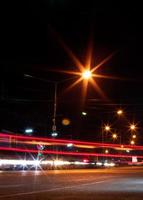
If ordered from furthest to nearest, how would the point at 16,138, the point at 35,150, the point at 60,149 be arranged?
the point at 60,149 → the point at 35,150 → the point at 16,138

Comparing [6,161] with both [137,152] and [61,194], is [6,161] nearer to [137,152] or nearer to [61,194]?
[61,194]

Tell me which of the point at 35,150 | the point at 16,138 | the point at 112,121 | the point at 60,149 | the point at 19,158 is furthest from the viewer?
the point at 112,121

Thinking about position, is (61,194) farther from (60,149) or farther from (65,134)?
(65,134)

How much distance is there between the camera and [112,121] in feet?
432

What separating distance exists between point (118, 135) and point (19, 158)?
270 feet

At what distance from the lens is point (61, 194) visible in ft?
64.3

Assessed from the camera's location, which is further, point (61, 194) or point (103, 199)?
point (61, 194)

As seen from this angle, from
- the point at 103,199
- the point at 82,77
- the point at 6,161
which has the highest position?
the point at 82,77

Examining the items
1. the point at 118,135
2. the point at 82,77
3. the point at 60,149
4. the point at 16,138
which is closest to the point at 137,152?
the point at 118,135

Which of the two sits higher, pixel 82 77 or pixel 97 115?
pixel 97 115

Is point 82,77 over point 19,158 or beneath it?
over

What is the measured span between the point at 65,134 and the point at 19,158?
70.0 meters

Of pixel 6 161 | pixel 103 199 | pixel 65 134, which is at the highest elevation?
pixel 65 134

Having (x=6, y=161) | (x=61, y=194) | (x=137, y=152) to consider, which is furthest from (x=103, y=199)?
(x=137, y=152)
